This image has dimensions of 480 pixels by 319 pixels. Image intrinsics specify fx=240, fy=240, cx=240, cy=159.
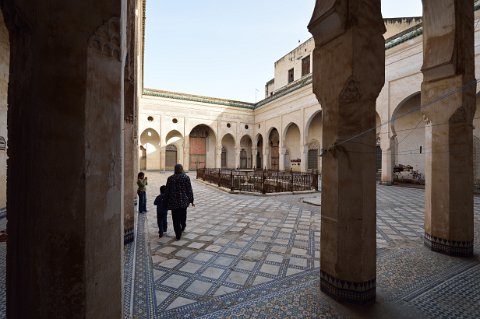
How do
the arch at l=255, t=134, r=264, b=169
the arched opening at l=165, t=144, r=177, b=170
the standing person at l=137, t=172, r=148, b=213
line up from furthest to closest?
the arch at l=255, t=134, r=264, b=169 < the arched opening at l=165, t=144, r=177, b=170 < the standing person at l=137, t=172, r=148, b=213

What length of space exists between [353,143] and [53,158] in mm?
2091

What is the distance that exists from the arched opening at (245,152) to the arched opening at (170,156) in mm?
7098

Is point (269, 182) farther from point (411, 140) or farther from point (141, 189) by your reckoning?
point (411, 140)

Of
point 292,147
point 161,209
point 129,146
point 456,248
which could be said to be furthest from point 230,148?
point 456,248

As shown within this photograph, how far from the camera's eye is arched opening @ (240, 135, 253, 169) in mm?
26281

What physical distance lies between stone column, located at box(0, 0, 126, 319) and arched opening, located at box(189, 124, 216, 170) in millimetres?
23627

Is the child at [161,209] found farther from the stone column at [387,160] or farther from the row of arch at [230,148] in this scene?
the row of arch at [230,148]

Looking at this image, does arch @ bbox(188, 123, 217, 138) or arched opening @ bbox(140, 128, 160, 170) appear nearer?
arched opening @ bbox(140, 128, 160, 170)

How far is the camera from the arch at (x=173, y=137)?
22802mm

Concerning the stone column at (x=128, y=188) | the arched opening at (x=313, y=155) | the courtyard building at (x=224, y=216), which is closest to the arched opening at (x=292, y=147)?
the arched opening at (x=313, y=155)

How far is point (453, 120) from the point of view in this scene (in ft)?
10.2

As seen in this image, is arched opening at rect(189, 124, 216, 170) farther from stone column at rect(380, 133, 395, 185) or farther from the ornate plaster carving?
the ornate plaster carving

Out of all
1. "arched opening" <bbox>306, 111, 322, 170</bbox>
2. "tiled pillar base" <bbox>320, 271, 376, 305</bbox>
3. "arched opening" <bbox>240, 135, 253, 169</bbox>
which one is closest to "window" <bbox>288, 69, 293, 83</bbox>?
"arched opening" <bbox>306, 111, 322, 170</bbox>

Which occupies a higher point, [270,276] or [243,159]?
[243,159]
